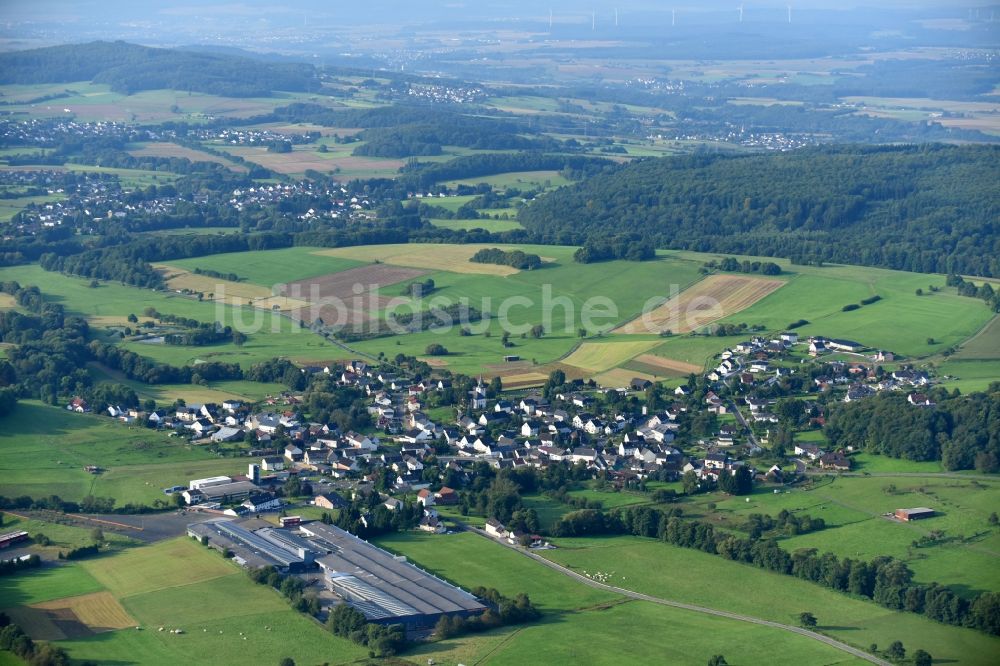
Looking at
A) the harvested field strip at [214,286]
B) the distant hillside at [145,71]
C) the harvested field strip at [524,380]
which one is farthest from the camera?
the distant hillside at [145,71]

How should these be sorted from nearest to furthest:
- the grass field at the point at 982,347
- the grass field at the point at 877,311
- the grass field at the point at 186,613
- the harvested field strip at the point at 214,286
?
the grass field at the point at 186,613 < the grass field at the point at 982,347 < the grass field at the point at 877,311 < the harvested field strip at the point at 214,286

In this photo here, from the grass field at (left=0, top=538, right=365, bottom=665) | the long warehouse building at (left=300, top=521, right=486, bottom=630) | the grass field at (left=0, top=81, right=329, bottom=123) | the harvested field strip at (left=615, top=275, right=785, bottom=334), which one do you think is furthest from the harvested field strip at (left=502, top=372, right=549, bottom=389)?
the grass field at (left=0, top=81, right=329, bottom=123)

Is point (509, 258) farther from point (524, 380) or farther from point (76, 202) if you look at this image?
A: point (76, 202)

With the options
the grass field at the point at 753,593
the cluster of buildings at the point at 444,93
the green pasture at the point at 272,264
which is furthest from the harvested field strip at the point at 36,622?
the cluster of buildings at the point at 444,93

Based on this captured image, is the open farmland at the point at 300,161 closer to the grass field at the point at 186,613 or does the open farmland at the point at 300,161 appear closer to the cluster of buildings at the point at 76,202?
the cluster of buildings at the point at 76,202

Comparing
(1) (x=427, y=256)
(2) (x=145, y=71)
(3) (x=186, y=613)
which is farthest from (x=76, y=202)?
(3) (x=186, y=613)

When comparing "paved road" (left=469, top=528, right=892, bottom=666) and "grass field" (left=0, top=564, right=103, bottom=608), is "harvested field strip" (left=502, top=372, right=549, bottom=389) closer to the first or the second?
"paved road" (left=469, top=528, right=892, bottom=666)
